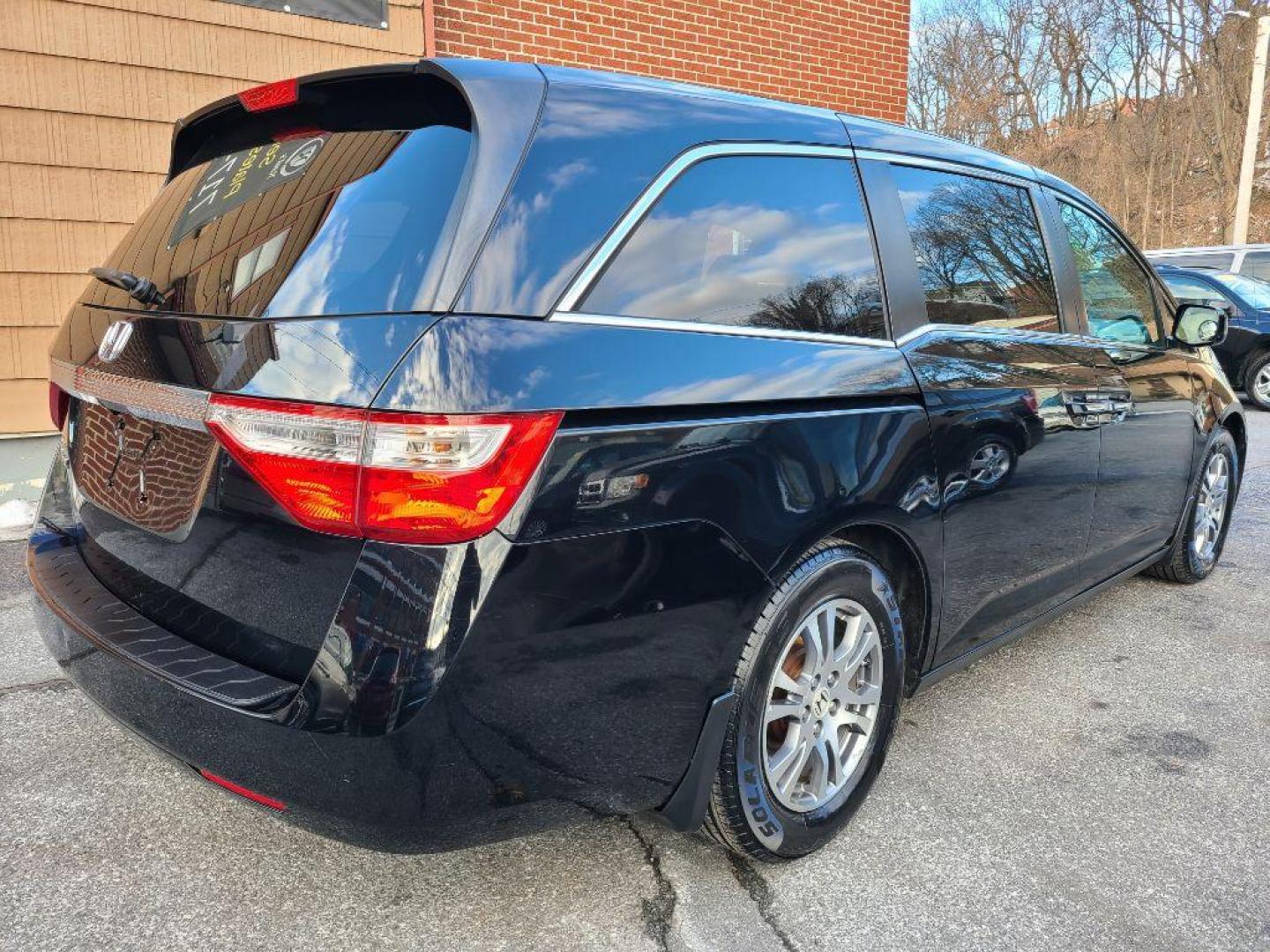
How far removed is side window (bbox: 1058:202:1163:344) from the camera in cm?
330

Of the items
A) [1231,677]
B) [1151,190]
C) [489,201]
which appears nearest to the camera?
[489,201]

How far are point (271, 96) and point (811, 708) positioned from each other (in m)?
1.87

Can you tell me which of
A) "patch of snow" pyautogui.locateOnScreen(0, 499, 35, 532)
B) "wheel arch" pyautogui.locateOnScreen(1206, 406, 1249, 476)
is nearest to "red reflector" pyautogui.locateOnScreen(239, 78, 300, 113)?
"patch of snow" pyautogui.locateOnScreen(0, 499, 35, 532)

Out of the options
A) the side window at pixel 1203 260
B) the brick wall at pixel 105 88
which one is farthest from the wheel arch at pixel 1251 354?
the brick wall at pixel 105 88

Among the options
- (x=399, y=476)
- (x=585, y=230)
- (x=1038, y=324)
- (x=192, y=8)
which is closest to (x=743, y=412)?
(x=585, y=230)

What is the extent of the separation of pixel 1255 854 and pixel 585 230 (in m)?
2.23

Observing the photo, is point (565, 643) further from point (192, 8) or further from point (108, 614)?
point (192, 8)

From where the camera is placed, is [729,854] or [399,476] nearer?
[399,476]

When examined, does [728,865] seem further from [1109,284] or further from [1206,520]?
[1206,520]

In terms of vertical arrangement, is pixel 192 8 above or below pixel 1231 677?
above

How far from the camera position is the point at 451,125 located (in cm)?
175

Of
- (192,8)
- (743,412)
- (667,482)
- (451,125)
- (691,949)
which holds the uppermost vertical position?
(192,8)

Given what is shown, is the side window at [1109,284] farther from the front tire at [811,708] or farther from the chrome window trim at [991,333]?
the front tire at [811,708]

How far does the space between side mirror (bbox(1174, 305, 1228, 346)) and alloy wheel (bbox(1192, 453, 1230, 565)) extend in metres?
0.62
